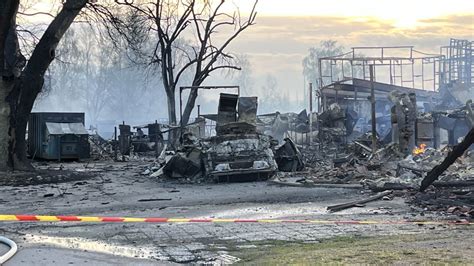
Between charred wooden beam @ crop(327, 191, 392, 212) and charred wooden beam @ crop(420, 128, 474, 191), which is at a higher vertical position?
charred wooden beam @ crop(420, 128, 474, 191)

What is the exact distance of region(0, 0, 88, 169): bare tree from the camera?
20.1 meters

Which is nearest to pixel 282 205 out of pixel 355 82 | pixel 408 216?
pixel 408 216

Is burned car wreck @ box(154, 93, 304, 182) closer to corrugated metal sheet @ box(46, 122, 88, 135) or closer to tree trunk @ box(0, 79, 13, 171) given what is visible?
tree trunk @ box(0, 79, 13, 171)

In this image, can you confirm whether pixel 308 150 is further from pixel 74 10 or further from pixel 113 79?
pixel 113 79

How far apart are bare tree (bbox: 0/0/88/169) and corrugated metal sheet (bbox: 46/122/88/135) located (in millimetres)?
7887

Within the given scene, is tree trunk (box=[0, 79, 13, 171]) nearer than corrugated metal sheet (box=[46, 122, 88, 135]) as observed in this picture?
Yes

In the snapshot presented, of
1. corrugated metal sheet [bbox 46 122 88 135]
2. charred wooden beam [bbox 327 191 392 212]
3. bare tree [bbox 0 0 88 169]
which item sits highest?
bare tree [bbox 0 0 88 169]

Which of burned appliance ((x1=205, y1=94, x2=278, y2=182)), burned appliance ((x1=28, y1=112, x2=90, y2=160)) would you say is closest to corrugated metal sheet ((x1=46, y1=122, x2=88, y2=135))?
burned appliance ((x1=28, y1=112, x2=90, y2=160))

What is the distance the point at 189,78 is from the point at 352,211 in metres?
101

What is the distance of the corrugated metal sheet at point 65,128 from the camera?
95.4ft

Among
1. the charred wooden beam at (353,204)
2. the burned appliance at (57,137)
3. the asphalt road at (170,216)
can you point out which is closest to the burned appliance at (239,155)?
the asphalt road at (170,216)

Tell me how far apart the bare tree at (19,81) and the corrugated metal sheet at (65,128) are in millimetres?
7887

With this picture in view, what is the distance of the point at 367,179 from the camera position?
655 inches

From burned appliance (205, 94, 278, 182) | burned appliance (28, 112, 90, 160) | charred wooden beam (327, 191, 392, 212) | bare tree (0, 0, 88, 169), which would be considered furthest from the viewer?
burned appliance (28, 112, 90, 160)
